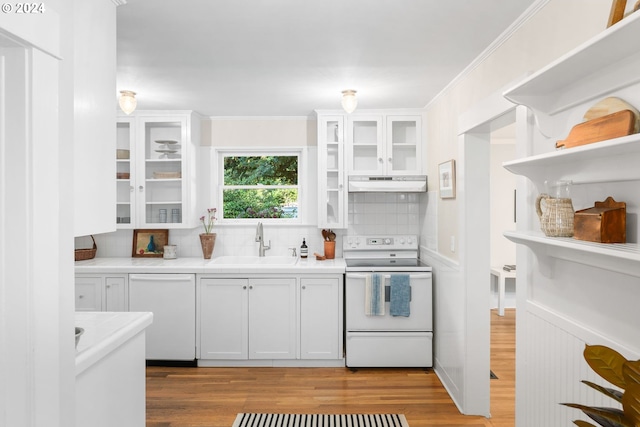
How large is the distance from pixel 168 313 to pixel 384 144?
2.59 m

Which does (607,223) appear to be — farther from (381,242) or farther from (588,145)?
(381,242)

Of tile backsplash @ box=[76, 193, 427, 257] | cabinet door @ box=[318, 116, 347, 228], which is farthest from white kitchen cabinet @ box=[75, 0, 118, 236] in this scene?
tile backsplash @ box=[76, 193, 427, 257]

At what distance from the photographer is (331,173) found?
13.7 ft

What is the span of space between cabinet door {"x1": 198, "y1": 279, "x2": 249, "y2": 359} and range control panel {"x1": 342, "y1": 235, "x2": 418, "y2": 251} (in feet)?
3.75

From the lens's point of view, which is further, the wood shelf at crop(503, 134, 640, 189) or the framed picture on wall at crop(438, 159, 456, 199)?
the framed picture on wall at crop(438, 159, 456, 199)

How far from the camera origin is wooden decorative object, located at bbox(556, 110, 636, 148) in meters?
1.27

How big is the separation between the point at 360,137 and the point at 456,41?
183cm

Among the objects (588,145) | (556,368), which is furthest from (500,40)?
(556,368)

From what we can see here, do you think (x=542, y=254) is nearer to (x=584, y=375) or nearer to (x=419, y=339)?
(x=584, y=375)

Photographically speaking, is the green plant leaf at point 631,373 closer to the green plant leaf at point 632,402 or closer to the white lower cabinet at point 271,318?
the green plant leaf at point 632,402

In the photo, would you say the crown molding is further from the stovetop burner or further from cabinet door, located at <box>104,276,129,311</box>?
cabinet door, located at <box>104,276,129,311</box>

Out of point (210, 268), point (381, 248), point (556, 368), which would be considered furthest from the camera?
point (381, 248)

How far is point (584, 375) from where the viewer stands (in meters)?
1.60

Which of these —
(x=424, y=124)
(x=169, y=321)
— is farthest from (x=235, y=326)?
(x=424, y=124)
